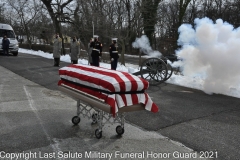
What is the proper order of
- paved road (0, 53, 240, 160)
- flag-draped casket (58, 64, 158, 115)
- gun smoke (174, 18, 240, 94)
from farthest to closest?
gun smoke (174, 18, 240, 94)
paved road (0, 53, 240, 160)
flag-draped casket (58, 64, 158, 115)

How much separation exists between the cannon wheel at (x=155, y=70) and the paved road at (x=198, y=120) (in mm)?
1426

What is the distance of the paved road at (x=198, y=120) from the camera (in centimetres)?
437

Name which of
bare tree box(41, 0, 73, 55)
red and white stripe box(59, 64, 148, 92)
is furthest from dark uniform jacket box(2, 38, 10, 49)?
red and white stripe box(59, 64, 148, 92)

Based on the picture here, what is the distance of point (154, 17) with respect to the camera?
1939 centimetres

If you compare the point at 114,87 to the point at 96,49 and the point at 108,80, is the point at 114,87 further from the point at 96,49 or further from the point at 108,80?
the point at 96,49

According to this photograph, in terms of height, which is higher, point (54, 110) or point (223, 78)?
point (223, 78)

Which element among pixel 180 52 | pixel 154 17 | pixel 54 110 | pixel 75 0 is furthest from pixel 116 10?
pixel 54 110

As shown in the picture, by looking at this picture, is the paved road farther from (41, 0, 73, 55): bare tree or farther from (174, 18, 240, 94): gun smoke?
(41, 0, 73, 55): bare tree

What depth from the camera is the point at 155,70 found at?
10141mm

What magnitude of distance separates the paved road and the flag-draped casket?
969mm

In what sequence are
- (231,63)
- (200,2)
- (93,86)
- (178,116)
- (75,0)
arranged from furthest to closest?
(200,2), (75,0), (231,63), (178,116), (93,86)

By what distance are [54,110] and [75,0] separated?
2145cm

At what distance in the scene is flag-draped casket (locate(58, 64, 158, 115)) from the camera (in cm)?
398

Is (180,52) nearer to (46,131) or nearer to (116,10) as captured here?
(46,131)
